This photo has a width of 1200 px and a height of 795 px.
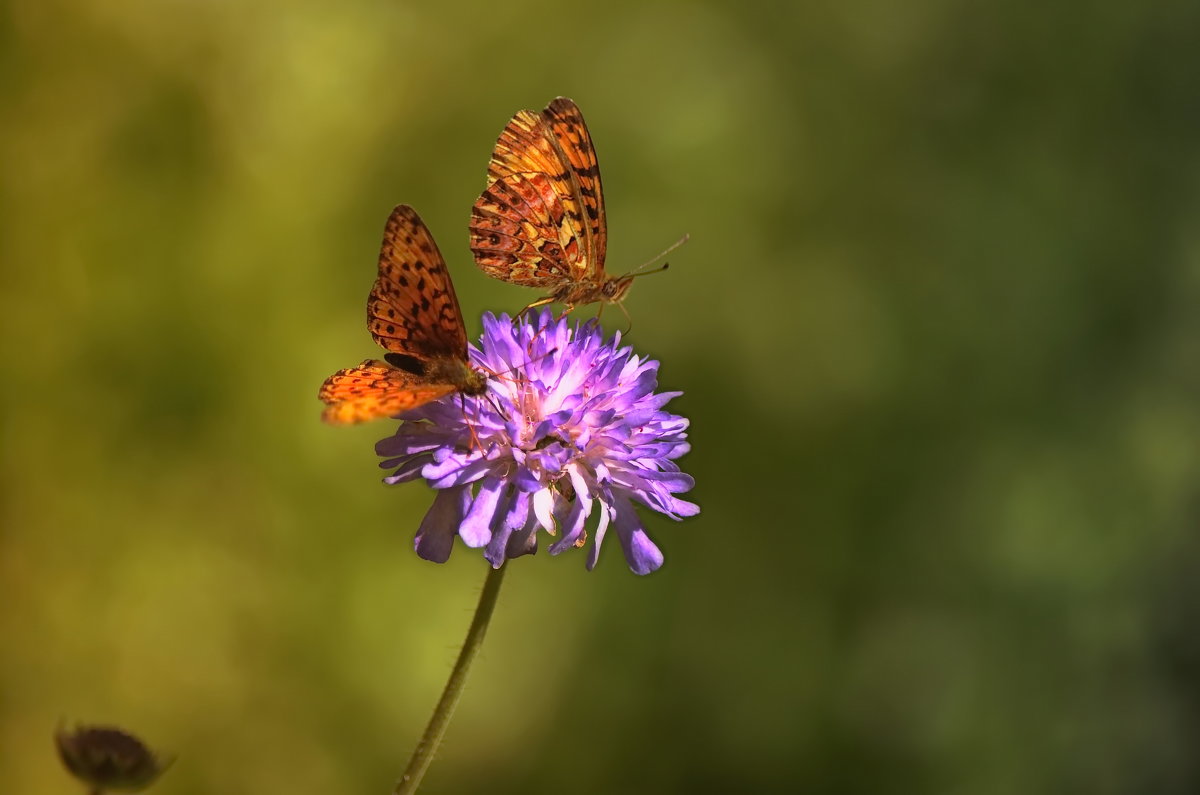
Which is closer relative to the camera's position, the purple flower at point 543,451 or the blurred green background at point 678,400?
the purple flower at point 543,451

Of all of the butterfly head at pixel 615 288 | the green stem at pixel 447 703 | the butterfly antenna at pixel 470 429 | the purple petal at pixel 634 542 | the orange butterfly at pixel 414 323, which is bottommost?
the green stem at pixel 447 703

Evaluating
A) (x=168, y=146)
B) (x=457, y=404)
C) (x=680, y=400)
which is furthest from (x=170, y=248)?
(x=457, y=404)

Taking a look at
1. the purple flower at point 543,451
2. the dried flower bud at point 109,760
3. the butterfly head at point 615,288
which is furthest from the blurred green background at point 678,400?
the dried flower bud at point 109,760

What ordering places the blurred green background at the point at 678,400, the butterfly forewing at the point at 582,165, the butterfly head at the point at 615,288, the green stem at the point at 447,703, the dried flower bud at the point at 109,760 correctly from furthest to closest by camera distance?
the blurred green background at the point at 678,400
the butterfly head at the point at 615,288
the butterfly forewing at the point at 582,165
the green stem at the point at 447,703
the dried flower bud at the point at 109,760

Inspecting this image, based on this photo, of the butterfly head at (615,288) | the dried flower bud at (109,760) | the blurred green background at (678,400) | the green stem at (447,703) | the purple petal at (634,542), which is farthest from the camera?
the blurred green background at (678,400)

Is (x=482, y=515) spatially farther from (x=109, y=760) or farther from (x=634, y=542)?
(x=109, y=760)

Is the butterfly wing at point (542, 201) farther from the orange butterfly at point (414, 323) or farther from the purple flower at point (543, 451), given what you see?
the orange butterfly at point (414, 323)
